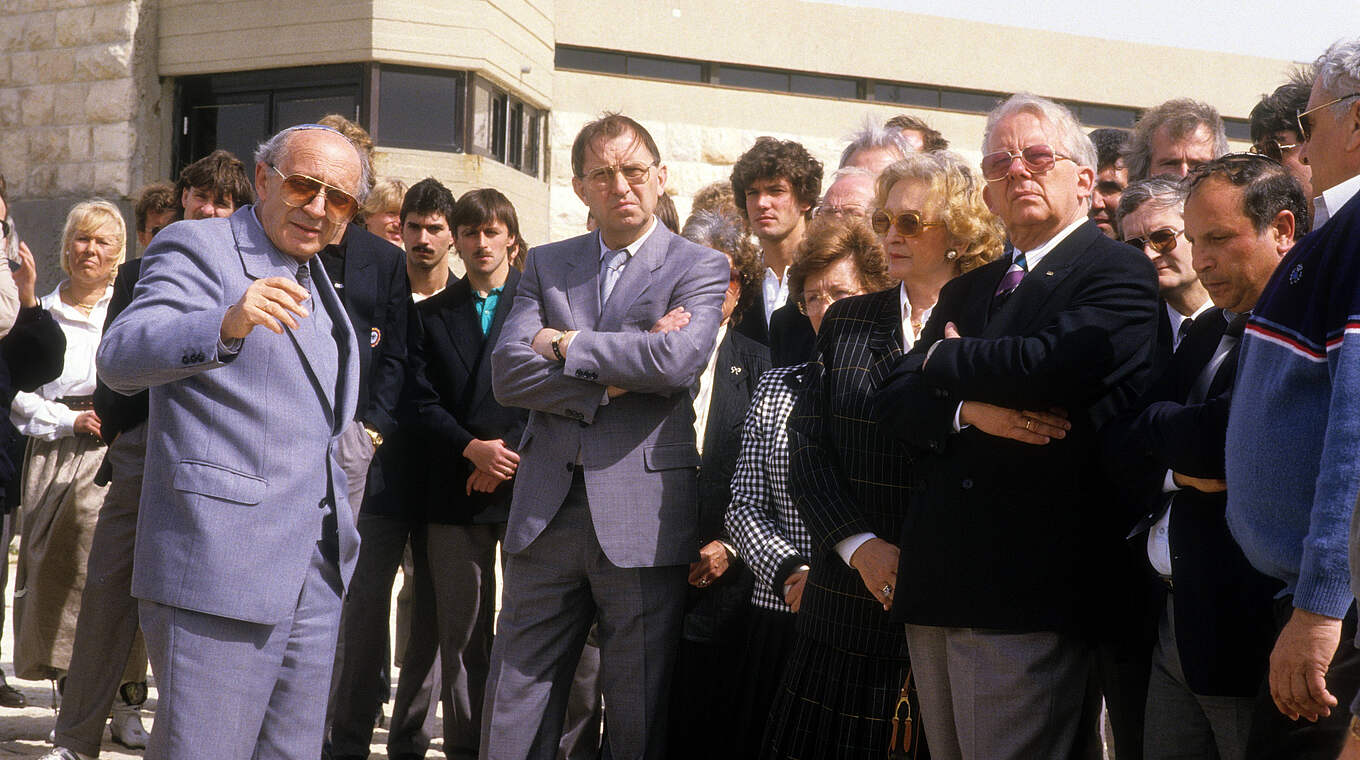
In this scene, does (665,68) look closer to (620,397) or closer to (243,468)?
Answer: (620,397)

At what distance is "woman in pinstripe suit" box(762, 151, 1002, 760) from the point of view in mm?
3289

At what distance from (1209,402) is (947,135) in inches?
492

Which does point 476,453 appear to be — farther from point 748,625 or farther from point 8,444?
point 8,444

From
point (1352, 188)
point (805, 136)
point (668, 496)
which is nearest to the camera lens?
point (1352, 188)

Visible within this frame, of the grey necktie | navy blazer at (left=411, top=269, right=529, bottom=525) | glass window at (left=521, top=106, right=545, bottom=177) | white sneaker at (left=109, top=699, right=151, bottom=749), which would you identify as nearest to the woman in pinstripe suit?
the grey necktie

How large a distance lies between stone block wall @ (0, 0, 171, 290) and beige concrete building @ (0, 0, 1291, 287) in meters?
0.01

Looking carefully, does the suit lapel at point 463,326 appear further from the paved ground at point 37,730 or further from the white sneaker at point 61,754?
the white sneaker at point 61,754

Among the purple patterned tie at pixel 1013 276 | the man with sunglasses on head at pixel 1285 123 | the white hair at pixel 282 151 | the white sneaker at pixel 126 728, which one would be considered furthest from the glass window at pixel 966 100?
the white hair at pixel 282 151


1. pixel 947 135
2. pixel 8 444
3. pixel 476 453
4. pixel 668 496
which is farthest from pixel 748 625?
pixel 947 135

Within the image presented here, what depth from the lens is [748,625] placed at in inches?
153

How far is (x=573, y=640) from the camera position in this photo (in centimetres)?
385

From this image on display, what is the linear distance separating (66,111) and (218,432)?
981 centimetres

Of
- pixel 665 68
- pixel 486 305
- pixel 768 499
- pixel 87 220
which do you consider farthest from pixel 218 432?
pixel 665 68

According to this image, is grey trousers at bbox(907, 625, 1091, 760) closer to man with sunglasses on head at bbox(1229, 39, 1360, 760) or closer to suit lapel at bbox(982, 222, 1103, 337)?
man with sunglasses on head at bbox(1229, 39, 1360, 760)
